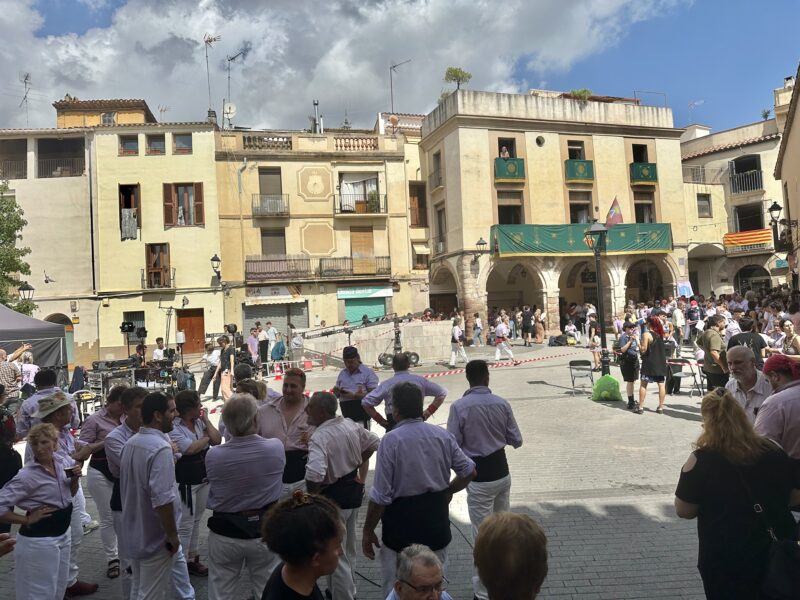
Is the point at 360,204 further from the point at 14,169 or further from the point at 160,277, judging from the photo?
the point at 14,169

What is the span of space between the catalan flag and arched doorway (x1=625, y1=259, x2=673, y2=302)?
169 inches

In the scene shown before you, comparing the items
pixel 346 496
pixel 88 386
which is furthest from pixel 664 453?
pixel 88 386

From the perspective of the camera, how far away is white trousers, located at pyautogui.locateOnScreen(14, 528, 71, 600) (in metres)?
3.56

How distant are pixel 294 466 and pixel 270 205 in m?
25.3

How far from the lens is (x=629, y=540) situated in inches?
189

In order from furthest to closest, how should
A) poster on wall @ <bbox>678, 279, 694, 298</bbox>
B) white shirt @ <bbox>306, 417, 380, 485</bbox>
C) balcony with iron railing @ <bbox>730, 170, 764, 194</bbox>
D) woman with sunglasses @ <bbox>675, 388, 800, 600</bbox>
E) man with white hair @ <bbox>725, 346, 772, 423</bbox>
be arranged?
balcony with iron railing @ <bbox>730, 170, 764, 194</bbox> < poster on wall @ <bbox>678, 279, 694, 298</bbox> < man with white hair @ <bbox>725, 346, 772, 423</bbox> < white shirt @ <bbox>306, 417, 380, 485</bbox> < woman with sunglasses @ <bbox>675, 388, 800, 600</bbox>

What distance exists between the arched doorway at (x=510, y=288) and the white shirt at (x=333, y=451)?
27.7m

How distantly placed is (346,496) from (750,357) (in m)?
3.52

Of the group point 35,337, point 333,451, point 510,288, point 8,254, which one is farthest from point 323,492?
point 510,288

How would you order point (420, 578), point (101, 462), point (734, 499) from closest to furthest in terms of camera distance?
point (420, 578), point (734, 499), point (101, 462)

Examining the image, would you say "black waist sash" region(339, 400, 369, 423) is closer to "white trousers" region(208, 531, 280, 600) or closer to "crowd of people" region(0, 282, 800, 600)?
"crowd of people" region(0, 282, 800, 600)

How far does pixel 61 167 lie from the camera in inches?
1095

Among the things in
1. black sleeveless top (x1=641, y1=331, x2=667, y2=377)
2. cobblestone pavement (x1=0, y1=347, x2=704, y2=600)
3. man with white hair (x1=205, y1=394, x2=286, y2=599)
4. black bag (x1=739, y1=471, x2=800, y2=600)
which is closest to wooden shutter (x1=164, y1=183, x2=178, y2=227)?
cobblestone pavement (x1=0, y1=347, x2=704, y2=600)

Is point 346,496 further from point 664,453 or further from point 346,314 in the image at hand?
point 346,314
